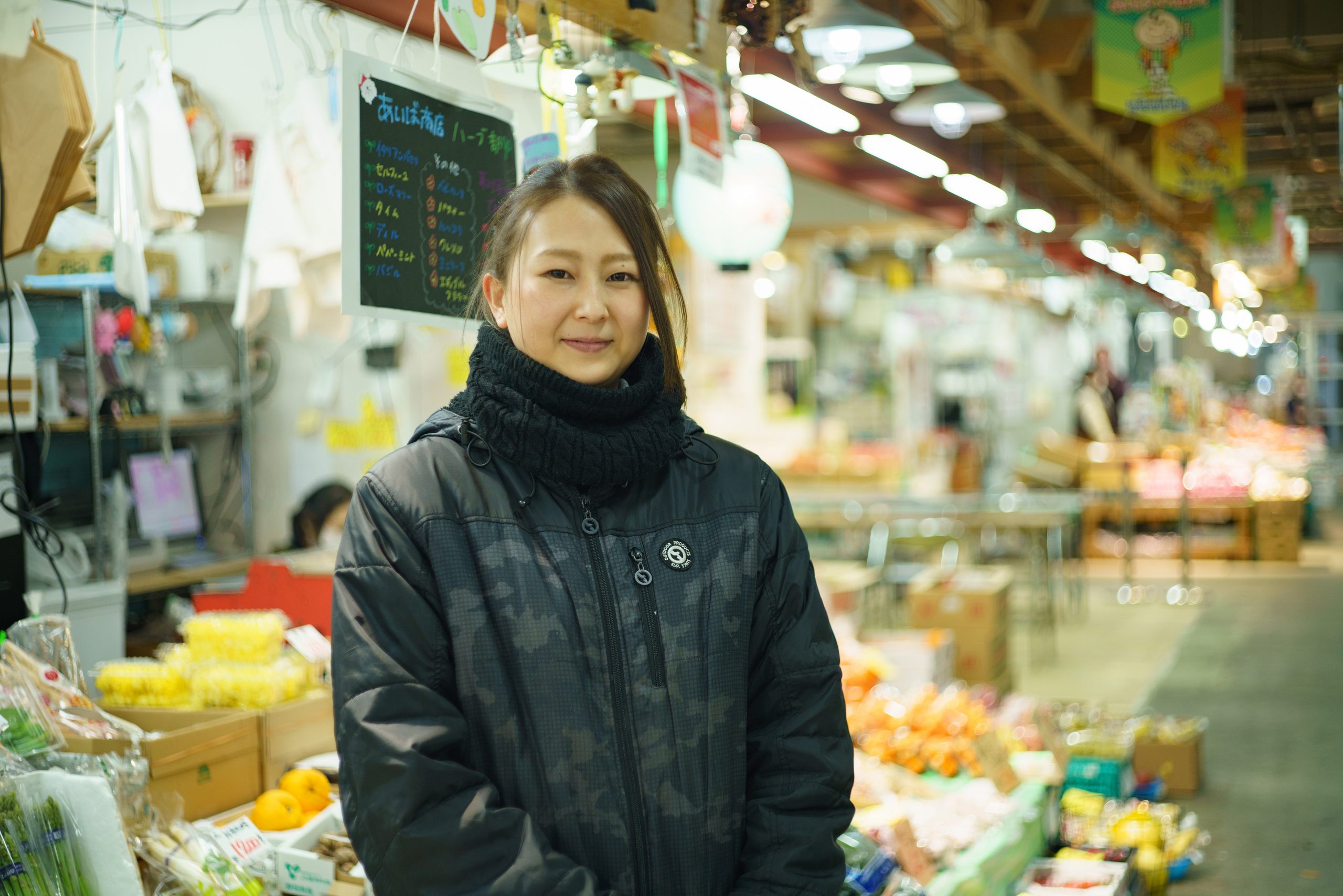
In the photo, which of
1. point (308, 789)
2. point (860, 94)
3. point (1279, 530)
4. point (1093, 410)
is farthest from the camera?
point (1093, 410)

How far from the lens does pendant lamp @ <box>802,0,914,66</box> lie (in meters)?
3.99

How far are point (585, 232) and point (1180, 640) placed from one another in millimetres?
8184

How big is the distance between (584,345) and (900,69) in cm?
352

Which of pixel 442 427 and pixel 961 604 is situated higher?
pixel 442 427

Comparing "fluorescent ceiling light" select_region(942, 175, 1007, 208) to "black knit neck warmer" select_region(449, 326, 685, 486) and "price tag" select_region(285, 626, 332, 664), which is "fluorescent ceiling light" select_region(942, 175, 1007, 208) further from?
"black knit neck warmer" select_region(449, 326, 685, 486)

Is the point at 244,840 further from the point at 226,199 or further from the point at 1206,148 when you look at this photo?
the point at 1206,148

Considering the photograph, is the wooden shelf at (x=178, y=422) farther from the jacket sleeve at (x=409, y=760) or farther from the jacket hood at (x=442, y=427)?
the jacket sleeve at (x=409, y=760)

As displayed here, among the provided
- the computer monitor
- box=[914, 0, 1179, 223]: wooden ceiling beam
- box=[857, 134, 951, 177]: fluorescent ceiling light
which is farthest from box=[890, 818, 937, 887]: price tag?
box=[857, 134, 951, 177]: fluorescent ceiling light

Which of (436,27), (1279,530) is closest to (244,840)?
(436,27)

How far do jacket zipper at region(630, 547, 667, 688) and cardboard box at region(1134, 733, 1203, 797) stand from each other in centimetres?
441

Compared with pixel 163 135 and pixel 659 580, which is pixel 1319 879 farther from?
pixel 163 135

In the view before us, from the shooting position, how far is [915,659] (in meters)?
5.21

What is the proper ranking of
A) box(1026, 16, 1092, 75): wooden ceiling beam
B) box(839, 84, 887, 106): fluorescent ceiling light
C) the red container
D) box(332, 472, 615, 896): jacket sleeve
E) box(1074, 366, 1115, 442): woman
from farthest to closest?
box(1074, 366, 1115, 442): woman < box(839, 84, 887, 106): fluorescent ceiling light < box(1026, 16, 1092, 75): wooden ceiling beam < the red container < box(332, 472, 615, 896): jacket sleeve

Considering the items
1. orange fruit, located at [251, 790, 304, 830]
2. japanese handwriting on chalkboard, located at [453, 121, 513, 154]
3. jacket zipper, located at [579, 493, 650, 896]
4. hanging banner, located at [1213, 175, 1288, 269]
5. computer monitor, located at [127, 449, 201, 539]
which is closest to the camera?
jacket zipper, located at [579, 493, 650, 896]
